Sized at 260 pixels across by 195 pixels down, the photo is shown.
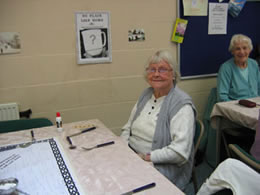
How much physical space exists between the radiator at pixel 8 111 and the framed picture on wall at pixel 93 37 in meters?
0.70

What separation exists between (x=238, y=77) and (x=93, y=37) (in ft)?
4.90

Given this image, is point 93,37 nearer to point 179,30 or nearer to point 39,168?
point 179,30

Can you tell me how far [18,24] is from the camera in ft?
7.04

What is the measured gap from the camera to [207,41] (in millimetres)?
2877

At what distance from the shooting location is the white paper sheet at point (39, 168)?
93 cm

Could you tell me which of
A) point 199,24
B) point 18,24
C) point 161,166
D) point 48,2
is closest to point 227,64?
point 199,24

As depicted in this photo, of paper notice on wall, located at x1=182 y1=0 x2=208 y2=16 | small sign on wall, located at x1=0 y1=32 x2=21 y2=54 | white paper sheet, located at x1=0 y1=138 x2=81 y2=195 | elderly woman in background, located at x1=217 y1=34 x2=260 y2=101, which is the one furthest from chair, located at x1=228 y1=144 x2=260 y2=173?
small sign on wall, located at x1=0 y1=32 x2=21 y2=54

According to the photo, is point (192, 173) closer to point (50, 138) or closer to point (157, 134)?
point (157, 134)

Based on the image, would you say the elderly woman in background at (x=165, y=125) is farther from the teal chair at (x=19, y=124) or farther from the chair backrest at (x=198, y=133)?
the teal chair at (x=19, y=124)

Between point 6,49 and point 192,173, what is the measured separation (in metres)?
1.75

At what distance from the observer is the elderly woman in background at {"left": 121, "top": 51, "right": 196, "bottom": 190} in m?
1.44

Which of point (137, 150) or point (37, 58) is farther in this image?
point (37, 58)

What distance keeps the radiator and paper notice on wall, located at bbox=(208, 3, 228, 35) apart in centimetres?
215

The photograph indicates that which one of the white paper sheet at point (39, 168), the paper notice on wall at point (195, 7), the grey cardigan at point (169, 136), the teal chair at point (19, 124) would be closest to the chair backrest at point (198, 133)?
the grey cardigan at point (169, 136)
